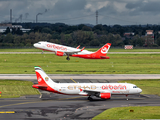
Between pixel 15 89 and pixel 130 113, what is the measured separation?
1093 inches

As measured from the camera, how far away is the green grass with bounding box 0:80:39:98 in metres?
52.3

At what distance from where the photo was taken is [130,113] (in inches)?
1500

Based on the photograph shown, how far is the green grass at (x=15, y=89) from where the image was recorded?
5228cm

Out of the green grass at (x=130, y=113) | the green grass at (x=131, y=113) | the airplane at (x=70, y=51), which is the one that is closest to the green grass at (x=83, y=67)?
the airplane at (x=70, y=51)

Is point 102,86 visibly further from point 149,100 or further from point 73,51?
point 73,51

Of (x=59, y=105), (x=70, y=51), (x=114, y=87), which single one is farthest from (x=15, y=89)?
(x=70, y=51)

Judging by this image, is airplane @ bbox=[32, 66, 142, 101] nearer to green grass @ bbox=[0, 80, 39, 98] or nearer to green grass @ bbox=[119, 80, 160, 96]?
green grass @ bbox=[0, 80, 39, 98]

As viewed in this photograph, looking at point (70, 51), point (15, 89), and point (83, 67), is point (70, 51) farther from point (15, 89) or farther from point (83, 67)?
point (15, 89)

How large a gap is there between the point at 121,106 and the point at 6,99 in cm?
2001

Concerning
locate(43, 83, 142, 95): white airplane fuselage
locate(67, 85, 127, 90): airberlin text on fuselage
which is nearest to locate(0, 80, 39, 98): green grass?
locate(43, 83, 142, 95): white airplane fuselage

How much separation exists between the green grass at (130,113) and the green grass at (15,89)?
1962 cm

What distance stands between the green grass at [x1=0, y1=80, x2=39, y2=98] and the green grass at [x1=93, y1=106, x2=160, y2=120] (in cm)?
1962

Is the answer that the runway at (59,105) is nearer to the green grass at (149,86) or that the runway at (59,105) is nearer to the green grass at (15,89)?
the green grass at (15,89)

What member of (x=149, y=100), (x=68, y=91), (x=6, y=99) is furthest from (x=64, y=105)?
(x=149, y=100)
